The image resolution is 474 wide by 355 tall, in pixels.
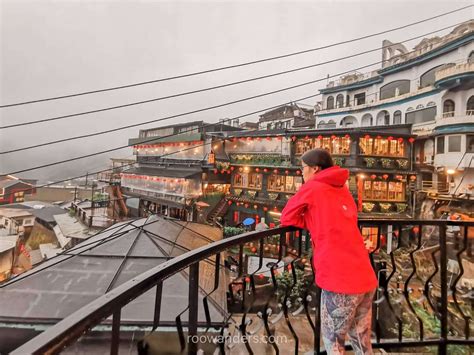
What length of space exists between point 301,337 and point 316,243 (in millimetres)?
6977

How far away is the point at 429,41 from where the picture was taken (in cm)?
2584

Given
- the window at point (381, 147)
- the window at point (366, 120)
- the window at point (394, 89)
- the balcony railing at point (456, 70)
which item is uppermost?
the window at point (394, 89)

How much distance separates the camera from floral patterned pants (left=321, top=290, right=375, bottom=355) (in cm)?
222

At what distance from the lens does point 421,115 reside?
78.2 ft

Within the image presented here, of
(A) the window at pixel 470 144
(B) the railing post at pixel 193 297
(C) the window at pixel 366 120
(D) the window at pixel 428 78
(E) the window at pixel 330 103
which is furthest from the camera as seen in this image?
(E) the window at pixel 330 103

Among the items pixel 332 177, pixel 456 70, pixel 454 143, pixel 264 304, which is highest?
pixel 456 70

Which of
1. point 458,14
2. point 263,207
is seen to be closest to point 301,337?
point 263,207

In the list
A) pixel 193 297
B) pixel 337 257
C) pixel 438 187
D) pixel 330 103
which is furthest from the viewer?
pixel 330 103

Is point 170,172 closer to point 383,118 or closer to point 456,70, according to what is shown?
point 383,118

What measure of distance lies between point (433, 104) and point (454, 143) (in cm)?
441

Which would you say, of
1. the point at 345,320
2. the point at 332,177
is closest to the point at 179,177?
the point at 332,177

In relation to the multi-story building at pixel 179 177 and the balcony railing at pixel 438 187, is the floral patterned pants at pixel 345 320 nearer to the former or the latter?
the multi-story building at pixel 179 177

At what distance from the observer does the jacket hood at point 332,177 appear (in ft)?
7.55

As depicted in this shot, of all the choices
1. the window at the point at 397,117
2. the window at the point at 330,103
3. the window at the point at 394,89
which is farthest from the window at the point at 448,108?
the window at the point at 330,103
